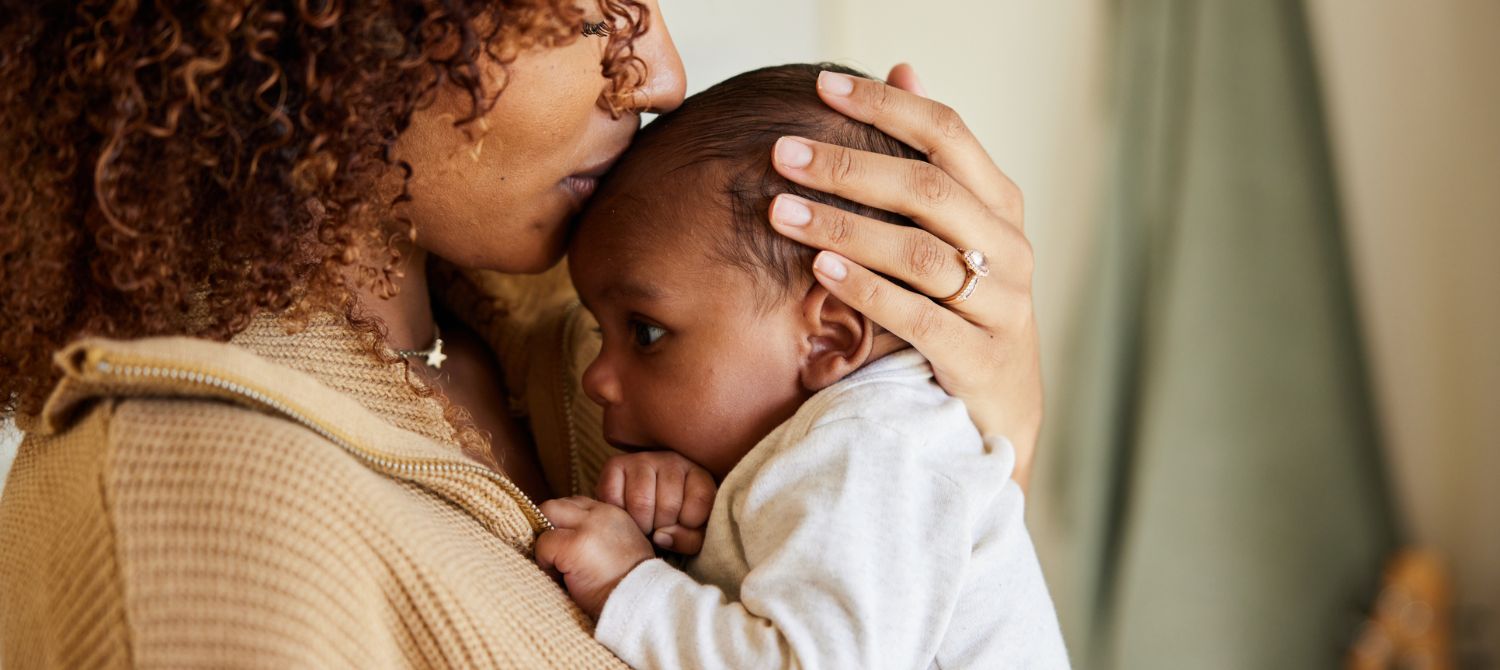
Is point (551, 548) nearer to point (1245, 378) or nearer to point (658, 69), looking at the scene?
point (658, 69)

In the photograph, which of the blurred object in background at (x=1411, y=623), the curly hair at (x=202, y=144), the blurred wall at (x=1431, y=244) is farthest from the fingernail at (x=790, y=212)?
the blurred object in background at (x=1411, y=623)

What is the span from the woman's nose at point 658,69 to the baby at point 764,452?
0.02 meters

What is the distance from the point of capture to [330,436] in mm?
841

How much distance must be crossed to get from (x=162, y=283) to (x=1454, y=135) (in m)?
2.14

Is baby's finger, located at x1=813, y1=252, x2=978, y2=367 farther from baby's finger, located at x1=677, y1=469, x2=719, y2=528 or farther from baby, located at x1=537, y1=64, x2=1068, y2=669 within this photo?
baby's finger, located at x1=677, y1=469, x2=719, y2=528

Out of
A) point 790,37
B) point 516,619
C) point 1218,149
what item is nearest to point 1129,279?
point 1218,149

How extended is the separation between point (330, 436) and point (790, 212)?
468 mm

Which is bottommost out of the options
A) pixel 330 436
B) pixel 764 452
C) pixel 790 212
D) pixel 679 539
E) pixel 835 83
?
pixel 679 539

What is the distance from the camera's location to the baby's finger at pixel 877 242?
1104 mm

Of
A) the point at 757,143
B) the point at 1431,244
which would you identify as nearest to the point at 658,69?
Answer: the point at 757,143

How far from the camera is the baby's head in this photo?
114 centimetres

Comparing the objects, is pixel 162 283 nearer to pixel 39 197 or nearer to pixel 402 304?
pixel 39 197

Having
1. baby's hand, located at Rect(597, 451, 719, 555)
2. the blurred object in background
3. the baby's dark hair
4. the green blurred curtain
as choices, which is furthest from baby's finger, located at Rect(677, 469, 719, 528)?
the blurred object in background

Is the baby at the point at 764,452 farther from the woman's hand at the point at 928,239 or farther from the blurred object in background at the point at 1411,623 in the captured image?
the blurred object in background at the point at 1411,623
